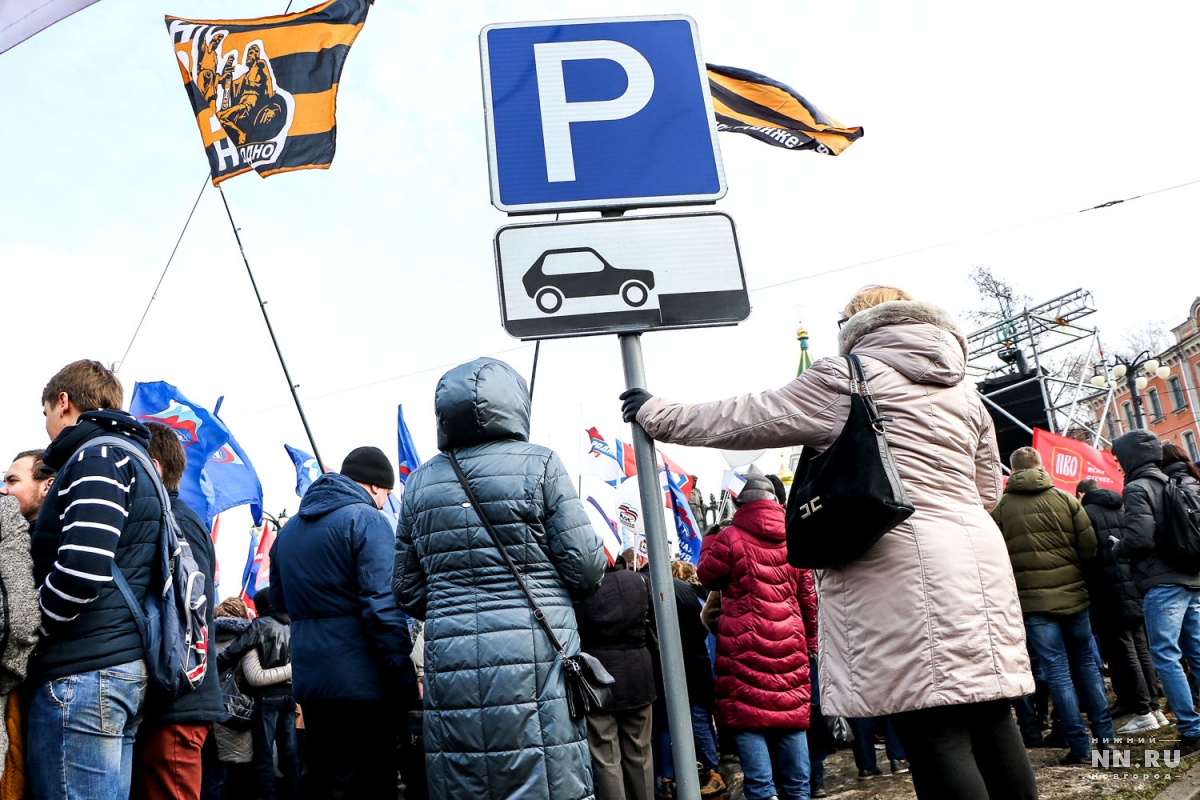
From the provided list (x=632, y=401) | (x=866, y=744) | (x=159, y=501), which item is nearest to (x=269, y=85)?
(x=159, y=501)

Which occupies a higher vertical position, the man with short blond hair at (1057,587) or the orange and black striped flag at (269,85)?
the orange and black striped flag at (269,85)

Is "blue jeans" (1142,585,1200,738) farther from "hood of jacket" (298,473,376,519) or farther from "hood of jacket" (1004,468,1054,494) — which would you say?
"hood of jacket" (298,473,376,519)

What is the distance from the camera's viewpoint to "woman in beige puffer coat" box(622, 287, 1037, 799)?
8.46 ft

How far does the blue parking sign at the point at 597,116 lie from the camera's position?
288 centimetres

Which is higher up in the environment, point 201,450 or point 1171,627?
point 201,450

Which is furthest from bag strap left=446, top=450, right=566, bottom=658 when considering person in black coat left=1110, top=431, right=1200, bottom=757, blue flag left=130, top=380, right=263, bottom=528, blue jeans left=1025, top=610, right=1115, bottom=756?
blue flag left=130, top=380, right=263, bottom=528

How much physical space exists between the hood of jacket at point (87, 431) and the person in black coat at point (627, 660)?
3.13 metres

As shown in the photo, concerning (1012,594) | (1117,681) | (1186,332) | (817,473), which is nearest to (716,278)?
(817,473)

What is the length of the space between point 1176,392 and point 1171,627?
5652 centimetres

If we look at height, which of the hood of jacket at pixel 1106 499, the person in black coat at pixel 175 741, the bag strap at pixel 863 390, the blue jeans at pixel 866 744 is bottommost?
the blue jeans at pixel 866 744

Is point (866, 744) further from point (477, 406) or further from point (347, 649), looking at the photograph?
point (477, 406)

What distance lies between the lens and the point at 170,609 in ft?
11.4

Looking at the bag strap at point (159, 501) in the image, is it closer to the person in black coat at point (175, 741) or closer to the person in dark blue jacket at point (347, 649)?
the person in black coat at point (175, 741)

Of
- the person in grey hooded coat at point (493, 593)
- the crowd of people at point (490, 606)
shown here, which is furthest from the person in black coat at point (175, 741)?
the person in grey hooded coat at point (493, 593)
